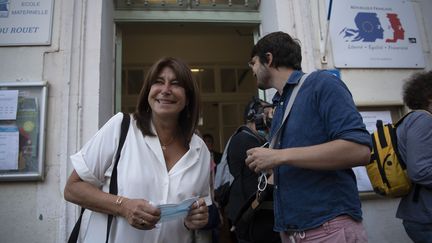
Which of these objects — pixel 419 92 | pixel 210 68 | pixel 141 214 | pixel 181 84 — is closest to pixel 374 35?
pixel 419 92

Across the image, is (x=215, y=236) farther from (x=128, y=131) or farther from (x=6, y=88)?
(x=6, y=88)

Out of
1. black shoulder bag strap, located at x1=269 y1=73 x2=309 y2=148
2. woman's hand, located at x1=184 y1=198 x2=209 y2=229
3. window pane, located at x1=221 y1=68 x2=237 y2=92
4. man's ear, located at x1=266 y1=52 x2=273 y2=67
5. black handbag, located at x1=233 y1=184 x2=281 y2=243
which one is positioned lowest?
black handbag, located at x1=233 y1=184 x2=281 y2=243

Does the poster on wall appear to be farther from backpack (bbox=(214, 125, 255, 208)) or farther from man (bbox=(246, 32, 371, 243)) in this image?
man (bbox=(246, 32, 371, 243))

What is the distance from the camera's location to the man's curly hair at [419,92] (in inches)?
100

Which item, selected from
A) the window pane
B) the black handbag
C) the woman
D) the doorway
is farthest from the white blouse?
the window pane

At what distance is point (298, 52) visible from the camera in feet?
6.74

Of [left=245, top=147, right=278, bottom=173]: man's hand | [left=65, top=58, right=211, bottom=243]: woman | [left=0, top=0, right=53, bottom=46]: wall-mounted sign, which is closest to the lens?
[left=65, top=58, right=211, bottom=243]: woman

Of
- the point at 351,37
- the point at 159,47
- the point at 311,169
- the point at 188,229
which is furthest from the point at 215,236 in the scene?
the point at 159,47

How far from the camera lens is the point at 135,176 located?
1.54 metres

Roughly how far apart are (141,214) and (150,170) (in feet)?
0.90

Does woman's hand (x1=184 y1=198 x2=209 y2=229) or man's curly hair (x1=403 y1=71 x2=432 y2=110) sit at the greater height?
man's curly hair (x1=403 y1=71 x2=432 y2=110)

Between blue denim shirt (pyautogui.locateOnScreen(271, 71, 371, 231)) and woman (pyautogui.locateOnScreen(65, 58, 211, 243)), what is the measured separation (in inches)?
17.3

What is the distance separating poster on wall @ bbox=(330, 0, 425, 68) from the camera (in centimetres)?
401

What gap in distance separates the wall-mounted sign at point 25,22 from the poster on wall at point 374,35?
131 inches
